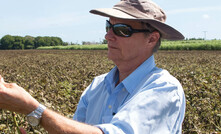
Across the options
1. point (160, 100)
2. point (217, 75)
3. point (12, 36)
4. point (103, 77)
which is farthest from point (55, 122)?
point (12, 36)

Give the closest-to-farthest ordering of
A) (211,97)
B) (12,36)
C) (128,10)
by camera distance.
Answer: (128,10)
(211,97)
(12,36)

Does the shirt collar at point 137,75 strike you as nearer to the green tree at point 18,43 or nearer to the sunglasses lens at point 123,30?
the sunglasses lens at point 123,30

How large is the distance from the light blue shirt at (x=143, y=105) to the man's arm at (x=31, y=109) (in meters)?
0.12

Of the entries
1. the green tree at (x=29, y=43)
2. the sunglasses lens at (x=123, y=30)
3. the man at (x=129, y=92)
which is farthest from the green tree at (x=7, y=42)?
the sunglasses lens at (x=123, y=30)

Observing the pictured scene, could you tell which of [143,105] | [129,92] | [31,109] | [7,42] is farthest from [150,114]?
[7,42]

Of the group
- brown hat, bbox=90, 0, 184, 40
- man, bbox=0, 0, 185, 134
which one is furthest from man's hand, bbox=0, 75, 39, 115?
brown hat, bbox=90, 0, 184, 40

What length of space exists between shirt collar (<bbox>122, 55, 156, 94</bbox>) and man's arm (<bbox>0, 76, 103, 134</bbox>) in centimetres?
51

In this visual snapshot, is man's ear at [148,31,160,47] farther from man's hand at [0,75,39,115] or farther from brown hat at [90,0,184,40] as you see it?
man's hand at [0,75,39,115]

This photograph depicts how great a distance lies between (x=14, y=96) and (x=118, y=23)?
0.92 m

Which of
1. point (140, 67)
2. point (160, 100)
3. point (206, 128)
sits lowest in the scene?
point (206, 128)

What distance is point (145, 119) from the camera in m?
1.44

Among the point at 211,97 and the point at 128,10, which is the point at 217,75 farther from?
the point at 128,10

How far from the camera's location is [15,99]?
1238mm

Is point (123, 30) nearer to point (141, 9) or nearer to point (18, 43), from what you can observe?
point (141, 9)
